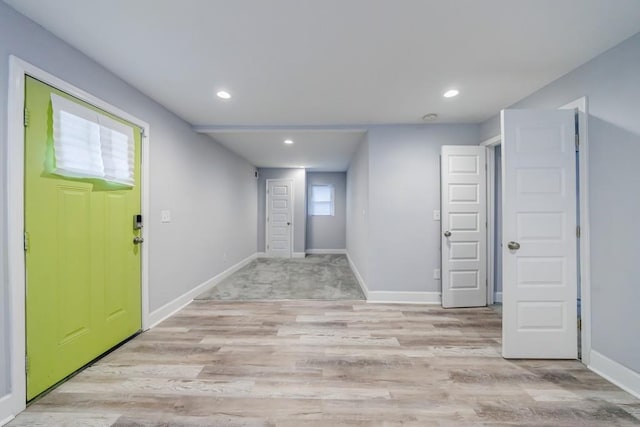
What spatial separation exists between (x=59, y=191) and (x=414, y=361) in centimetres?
302

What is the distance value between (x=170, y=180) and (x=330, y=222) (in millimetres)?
5069

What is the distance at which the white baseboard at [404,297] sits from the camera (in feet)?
11.5

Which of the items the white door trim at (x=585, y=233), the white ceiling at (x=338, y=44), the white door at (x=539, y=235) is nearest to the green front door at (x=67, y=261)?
the white ceiling at (x=338, y=44)

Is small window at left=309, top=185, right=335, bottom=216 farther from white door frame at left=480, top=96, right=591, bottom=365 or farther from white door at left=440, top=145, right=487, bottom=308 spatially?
white door frame at left=480, top=96, right=591, bottom=365

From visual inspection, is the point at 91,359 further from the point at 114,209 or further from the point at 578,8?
the point at 578,8

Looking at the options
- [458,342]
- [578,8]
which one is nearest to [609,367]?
[458,342]

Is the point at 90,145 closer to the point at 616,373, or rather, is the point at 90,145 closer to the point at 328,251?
the point at 616,373

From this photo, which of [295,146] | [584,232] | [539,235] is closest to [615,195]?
[584,232]

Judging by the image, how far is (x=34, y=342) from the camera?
1655 mm

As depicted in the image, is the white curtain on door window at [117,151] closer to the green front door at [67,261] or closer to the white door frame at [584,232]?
the green front door at [67,261]

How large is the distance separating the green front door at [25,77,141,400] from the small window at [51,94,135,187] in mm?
46

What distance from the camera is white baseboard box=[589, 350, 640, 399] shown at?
177 cm

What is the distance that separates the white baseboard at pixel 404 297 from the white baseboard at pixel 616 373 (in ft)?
5.11

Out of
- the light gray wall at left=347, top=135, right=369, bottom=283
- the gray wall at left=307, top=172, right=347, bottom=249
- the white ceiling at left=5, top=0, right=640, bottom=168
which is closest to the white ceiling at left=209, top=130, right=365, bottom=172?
the light gray wall at left=347, top=135, right=369, bottom=283
